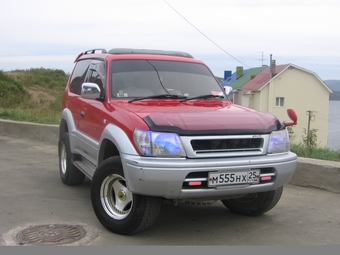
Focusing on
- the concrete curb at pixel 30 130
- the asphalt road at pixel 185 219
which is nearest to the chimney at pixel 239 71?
the concrete curb at pixel 30 130

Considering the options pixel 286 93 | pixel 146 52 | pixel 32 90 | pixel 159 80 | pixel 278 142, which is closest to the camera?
pixel 278 142

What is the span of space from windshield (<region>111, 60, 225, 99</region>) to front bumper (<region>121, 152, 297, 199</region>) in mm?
1377

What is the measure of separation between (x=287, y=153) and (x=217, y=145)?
0.89 m

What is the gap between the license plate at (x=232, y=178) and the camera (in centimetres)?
433

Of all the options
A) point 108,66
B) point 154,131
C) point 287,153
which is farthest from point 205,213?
point 108,66

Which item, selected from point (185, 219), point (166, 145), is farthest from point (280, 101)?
point (166, 145)

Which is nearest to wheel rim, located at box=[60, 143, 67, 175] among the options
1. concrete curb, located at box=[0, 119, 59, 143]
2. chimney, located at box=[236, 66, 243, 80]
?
concrete curb, located at box=[0, 119, 59, 143]

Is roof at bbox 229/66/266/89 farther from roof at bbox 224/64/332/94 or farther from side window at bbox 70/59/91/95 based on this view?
side window at bbox 70/59/91/95

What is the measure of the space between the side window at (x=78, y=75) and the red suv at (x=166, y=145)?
784 mm

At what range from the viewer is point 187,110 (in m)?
4.88

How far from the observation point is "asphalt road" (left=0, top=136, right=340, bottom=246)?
4672 mm

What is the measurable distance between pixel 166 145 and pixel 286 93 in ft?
168

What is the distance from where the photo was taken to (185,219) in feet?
17.8

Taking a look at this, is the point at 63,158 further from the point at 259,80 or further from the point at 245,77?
the point at 245,77
